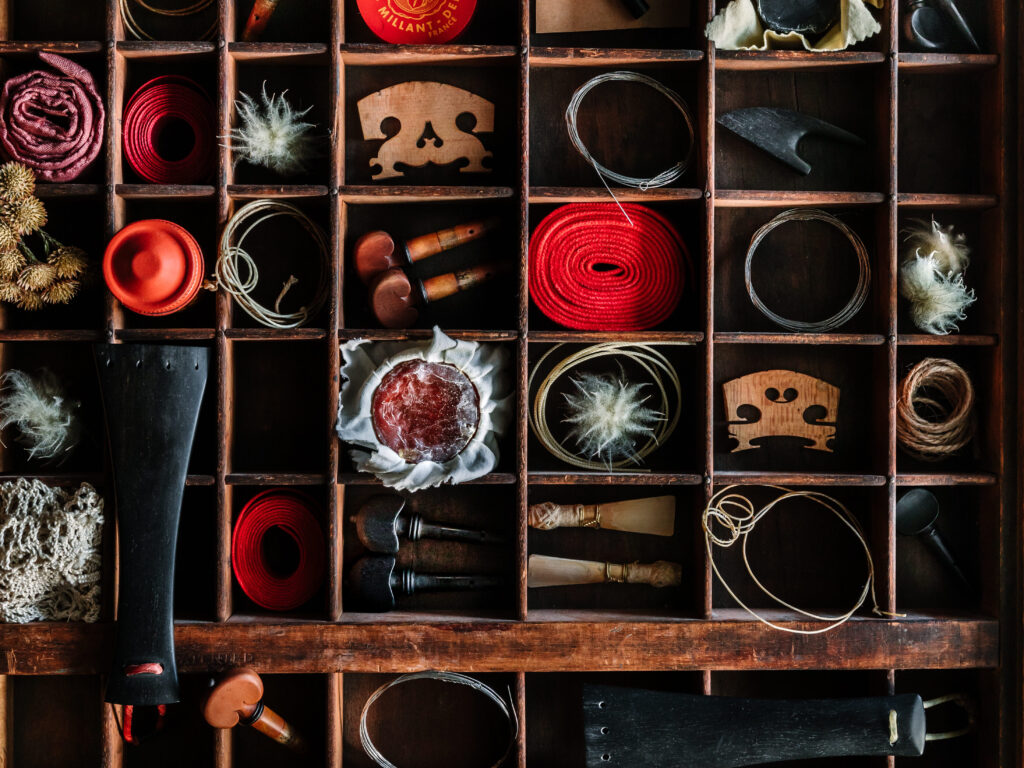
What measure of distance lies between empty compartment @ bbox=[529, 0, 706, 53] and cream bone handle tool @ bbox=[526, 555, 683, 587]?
1659 millimetres

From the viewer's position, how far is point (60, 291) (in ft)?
7.25

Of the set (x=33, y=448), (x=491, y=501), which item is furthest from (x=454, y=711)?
(x=33, y=448)

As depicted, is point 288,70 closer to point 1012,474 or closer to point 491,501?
point 491,501

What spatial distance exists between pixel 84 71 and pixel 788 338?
226 centimetres

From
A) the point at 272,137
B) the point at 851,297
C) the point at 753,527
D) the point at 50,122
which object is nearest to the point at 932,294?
the point at 851,297

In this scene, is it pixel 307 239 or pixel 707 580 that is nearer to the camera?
pixel 707 580

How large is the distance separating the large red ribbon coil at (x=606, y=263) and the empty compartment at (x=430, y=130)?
0.28m

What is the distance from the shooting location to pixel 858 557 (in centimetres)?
238

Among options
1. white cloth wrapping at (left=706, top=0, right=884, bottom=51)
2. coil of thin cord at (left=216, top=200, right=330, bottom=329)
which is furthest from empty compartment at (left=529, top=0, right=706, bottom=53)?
coil of thin cord at (left=216, top=200, right=330, bottom=329)

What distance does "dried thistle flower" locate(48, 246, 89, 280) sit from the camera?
2201 millimetres

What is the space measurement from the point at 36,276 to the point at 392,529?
1.29 m

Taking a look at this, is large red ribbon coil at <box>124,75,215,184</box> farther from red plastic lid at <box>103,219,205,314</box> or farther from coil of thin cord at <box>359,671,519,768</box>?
coil of thin cord at <box>359,671,519,768</box>

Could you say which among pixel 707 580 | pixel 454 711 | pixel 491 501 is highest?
pixel 491 501

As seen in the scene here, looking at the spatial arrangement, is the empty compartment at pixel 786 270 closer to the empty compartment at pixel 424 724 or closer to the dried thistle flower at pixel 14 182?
the empty compartment at pixel 424 724
